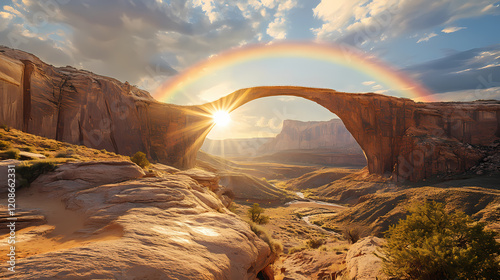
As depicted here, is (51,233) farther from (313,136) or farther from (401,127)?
(313,136)

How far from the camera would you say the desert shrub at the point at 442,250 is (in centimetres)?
500

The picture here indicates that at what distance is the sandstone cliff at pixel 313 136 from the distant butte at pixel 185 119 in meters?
61.0

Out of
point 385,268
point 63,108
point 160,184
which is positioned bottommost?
point 385,268

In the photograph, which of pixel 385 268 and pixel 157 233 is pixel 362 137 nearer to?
pixel 385 268

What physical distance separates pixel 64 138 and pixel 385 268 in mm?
23522

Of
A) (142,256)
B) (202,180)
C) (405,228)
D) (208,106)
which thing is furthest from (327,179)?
(142,256)

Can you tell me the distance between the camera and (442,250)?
5.25 meters

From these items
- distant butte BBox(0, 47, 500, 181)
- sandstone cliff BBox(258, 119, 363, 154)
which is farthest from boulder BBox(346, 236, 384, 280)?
sandstone cliff BBox(258, 119, 363, 154)

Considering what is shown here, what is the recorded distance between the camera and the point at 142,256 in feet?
11.1

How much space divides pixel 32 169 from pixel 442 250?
12.1 meters

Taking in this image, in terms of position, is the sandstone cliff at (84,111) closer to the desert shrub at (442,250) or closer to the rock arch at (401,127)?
the rock arch at (401,127)

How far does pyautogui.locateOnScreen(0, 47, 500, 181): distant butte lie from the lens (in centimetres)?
1616

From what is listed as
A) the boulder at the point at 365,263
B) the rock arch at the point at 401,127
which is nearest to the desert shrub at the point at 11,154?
the boulder at the point at 365,263

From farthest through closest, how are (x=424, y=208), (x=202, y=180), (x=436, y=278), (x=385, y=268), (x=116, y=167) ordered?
(x=202, y=180)
(x=116, y=167)
(x=424, y=208)
(x=385, y=268)
(x=436, y=278)
